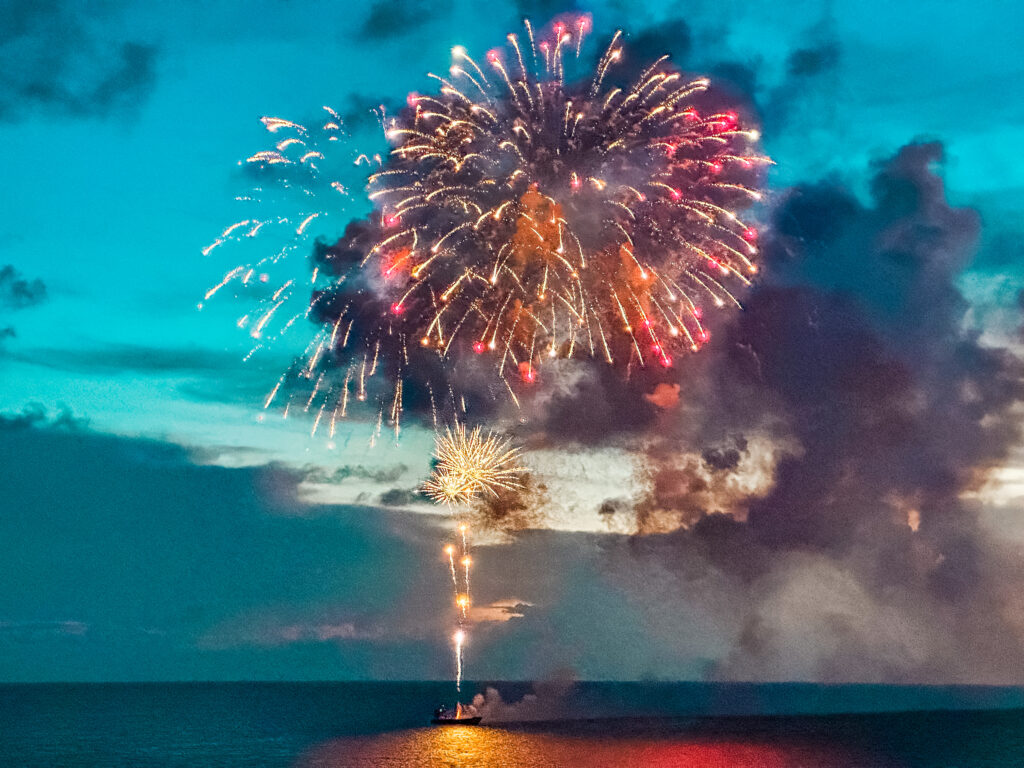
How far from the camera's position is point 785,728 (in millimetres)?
165000

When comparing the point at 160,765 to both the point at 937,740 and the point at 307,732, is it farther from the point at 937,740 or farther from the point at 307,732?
the point at 937,740

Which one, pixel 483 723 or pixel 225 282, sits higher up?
pixel 225 282

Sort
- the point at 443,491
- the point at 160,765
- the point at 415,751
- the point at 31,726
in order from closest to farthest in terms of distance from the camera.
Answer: the point at 443,491 < the point at 160,765 < the point at 415,751 < the point at 31,726

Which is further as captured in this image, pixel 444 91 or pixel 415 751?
pixel 415 751

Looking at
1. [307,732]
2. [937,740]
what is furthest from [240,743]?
[937,740]

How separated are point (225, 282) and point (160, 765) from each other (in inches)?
3284

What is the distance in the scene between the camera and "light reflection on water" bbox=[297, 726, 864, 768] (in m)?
108

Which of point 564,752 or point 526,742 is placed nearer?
point 564,752

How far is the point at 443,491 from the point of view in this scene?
6216cm

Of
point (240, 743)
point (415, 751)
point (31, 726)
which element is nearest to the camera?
point (415, 751)

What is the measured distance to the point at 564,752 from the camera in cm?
11494

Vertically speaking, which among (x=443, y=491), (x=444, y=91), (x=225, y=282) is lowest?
(x=443, y=491)

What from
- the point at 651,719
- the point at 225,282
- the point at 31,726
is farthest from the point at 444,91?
the point at 31,726

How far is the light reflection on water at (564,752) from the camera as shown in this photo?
108 meters
